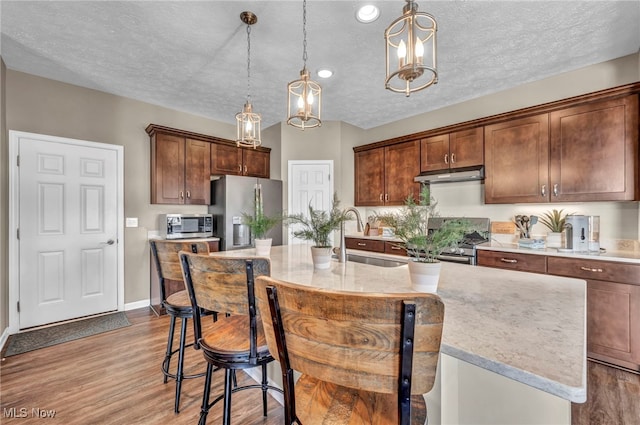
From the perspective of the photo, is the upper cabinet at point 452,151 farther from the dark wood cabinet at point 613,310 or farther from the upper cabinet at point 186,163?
the upper cabinet at point 186,163

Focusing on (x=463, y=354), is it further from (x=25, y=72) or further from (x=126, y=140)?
(x=25, y=72)

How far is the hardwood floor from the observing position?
176cm

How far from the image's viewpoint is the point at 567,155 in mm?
2795

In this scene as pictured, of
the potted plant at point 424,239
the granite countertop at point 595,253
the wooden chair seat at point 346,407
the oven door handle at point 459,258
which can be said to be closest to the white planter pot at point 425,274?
the potted plant at point 424,239

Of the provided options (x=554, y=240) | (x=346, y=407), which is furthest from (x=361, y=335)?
(x=554, y=240)

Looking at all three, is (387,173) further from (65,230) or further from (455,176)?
(65,230)

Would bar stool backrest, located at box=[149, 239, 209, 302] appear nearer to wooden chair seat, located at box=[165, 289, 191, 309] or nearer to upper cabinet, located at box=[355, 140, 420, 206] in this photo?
wooden chair seat, located at box=[165, 289, 191, 309]

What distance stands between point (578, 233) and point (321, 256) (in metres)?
2.49

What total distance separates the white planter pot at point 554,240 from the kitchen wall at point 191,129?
35cm

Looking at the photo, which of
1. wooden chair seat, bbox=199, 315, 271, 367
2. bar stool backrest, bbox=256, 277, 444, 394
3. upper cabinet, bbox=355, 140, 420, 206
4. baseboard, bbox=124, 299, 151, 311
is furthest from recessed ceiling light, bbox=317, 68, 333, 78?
baseboard, bbox=124, 299, 151, 311

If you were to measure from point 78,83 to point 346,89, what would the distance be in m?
3.10

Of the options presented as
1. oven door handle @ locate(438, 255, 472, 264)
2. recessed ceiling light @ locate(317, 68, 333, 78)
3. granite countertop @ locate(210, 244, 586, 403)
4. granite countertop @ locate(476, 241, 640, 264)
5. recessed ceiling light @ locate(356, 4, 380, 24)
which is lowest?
oven door handle @ locate(438, 255, 472, 264)

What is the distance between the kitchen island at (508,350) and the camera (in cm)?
64

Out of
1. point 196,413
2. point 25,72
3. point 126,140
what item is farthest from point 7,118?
point 196,413
